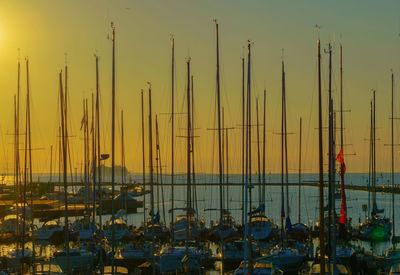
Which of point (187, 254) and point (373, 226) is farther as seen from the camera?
point (373, 226)

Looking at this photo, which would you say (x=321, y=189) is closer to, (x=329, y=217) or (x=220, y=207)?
(x=329, y=217)

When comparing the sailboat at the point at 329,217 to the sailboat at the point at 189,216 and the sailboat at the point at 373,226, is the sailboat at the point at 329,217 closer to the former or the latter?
the sailboat at the point at 189,216

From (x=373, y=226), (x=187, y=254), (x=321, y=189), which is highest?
(x=321, y=189)

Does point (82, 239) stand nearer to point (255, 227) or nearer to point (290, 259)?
point (255, 227)

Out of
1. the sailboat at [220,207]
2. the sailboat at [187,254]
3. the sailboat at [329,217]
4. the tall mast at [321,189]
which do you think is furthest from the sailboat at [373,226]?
the tall mast at [321,189]

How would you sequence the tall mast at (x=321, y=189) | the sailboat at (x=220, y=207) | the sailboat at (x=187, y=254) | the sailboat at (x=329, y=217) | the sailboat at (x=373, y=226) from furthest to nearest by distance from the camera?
the sailboat at (x=373, y=226)
the sailboat at (x=220, y=207)
the sailboat at (x=187, y=254)
the sailboat at (x=329, y=217)
the tall mast at (x=321, y=189)

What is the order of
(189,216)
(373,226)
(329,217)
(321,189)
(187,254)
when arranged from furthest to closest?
(373,226) → (189,216) → (187,254) → (329,217) → (321,189)

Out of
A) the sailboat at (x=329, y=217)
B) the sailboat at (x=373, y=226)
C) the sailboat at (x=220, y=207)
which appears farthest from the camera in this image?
the sailboat at (x=373, y=226)

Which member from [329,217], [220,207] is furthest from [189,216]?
[329,217]

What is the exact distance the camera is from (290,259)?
133 ft

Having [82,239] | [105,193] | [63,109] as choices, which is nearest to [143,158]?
[82,239]

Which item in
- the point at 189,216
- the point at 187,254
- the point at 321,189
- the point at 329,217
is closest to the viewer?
the point at 321,189

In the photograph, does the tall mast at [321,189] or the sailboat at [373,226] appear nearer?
the tall mast at [321,189]

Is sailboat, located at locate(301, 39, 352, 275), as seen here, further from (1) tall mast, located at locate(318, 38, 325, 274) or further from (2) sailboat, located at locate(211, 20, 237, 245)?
(2) sailboat, located at locate(211, 20, 237, 245)
